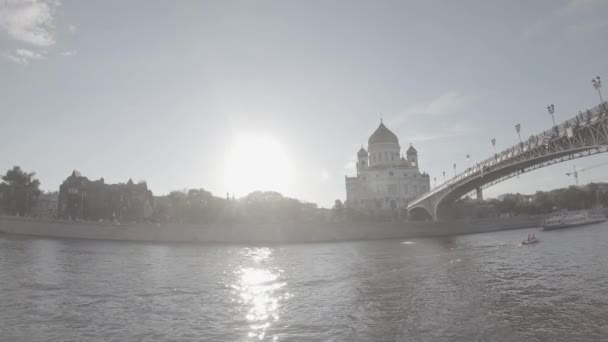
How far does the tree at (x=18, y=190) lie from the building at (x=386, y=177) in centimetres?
7586

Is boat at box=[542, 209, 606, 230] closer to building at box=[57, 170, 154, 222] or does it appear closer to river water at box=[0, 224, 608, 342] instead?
river water at box=[0, 224, 608, 342]

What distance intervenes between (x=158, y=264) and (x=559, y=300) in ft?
86.9

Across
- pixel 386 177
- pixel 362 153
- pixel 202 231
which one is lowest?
pixel 202 231

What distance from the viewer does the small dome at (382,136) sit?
114062mm

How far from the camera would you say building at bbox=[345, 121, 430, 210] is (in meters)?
110

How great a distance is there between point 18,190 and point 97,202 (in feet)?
46.2

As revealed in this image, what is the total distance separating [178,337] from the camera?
11477 millimetres

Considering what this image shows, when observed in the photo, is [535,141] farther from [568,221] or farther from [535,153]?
[568,221]

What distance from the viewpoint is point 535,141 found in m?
43.1

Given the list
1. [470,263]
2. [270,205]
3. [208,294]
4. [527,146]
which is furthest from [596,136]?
[270,205]

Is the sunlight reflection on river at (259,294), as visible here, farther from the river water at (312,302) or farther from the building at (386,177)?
the building at (386,177)

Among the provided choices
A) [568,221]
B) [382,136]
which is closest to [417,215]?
[382,136]

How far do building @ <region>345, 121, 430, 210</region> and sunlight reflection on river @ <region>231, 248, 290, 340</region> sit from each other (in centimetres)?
8295

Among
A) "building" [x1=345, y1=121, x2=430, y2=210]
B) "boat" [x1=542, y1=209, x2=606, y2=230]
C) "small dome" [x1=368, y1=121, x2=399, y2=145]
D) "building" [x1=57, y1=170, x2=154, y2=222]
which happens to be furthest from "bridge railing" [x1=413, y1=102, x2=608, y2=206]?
"building" [x1=57, y1=170, x2=154, y2=222]
